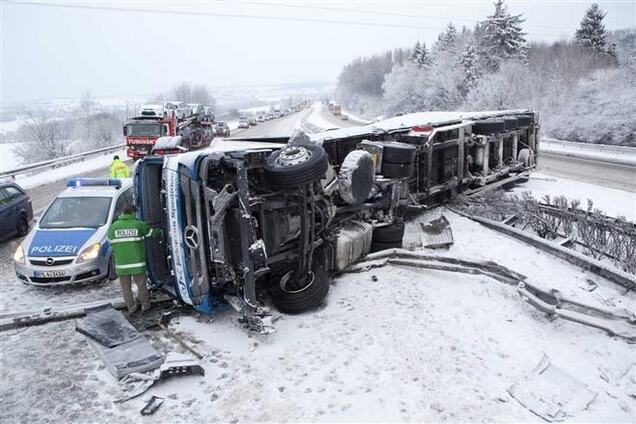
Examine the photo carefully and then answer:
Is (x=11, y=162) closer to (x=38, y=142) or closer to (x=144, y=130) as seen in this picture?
(x=38, y=142)

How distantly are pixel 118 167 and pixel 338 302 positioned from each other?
30.6ft

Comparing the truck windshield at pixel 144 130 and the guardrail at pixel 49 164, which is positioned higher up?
the truck windshield at pixel 144 130

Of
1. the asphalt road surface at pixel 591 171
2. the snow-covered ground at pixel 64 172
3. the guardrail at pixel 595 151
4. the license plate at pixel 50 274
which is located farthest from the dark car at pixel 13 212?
the guardrail at pixel 595 151

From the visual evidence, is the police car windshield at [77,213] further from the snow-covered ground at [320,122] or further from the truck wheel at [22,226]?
the snow-covered ground at [320,122]

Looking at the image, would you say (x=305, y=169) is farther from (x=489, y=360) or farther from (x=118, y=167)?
(x=118, y=167)

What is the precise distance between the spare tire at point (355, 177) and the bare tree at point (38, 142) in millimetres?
51899

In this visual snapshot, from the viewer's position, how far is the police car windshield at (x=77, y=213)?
8.31 metres

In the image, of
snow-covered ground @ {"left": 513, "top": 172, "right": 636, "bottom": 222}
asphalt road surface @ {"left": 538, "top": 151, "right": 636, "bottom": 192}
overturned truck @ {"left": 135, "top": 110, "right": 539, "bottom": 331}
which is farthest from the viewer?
asphalt road surface @ {"left": 538, "top": 151, "right": 636, "bottom": 192}

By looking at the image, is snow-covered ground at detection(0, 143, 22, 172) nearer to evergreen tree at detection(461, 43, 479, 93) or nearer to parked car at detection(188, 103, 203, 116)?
parked car at detection(188, 103, 203, 116)

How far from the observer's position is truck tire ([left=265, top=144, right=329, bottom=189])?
6008 mm

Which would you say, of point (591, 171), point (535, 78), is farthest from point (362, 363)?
point (535, 78)

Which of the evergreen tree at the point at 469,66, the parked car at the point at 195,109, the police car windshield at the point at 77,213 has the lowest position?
the police car windshield at the point at 77,213

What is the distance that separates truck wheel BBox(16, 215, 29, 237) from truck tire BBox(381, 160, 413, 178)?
860 cm

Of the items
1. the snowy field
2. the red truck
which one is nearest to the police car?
the snowy field
